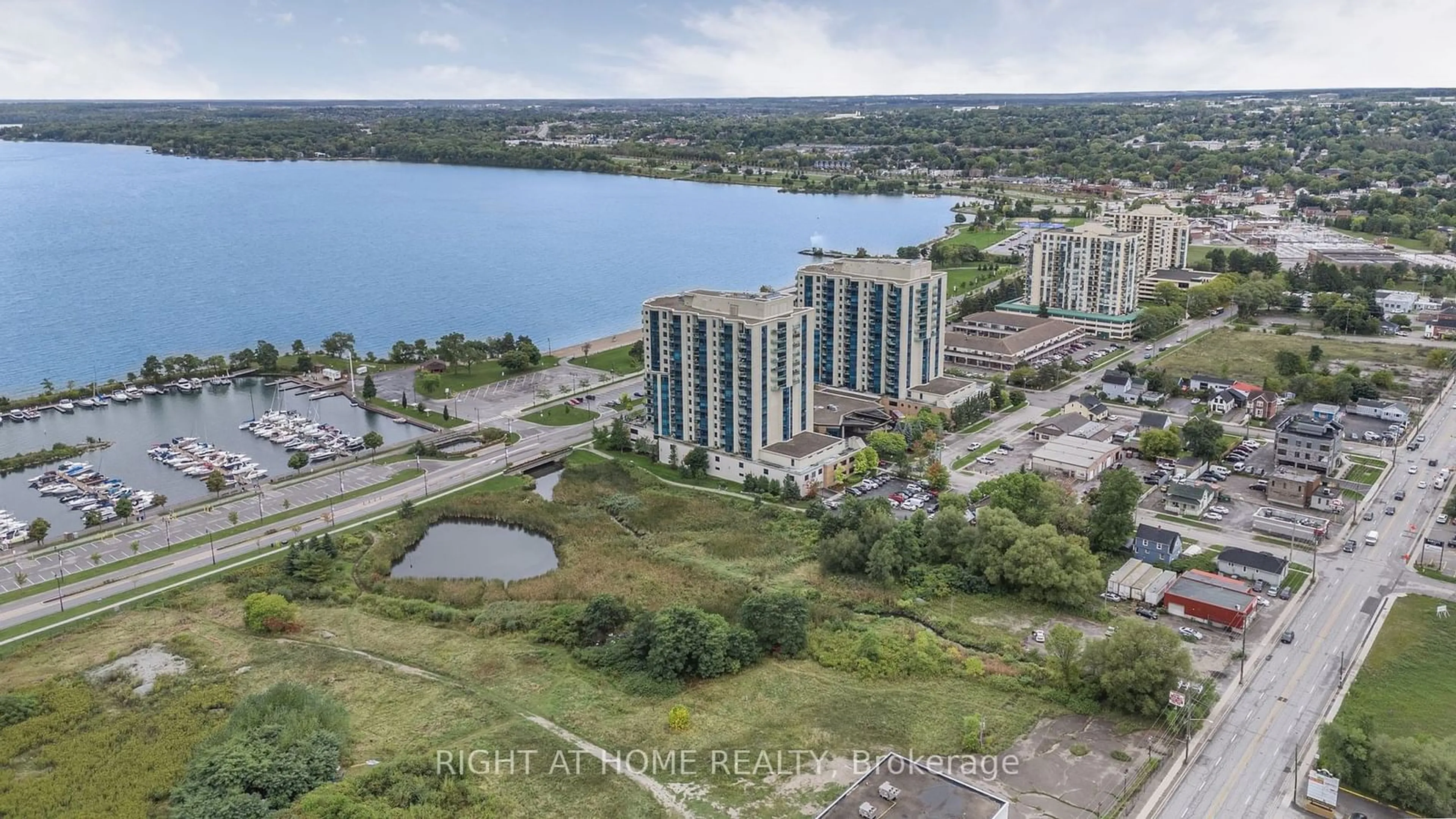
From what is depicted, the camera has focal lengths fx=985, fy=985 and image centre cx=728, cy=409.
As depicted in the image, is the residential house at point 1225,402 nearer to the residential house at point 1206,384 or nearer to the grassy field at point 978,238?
the residential house at point 1206,384

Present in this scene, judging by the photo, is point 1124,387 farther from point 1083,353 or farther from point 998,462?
point 998,462

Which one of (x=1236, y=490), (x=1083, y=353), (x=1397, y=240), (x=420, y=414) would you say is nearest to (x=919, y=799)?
(x=1236, y=490)

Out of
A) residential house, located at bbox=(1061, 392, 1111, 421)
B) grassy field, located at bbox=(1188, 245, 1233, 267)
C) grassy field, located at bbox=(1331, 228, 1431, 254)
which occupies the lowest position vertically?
residential house, located at bbox=(1061, 392, 1111, 421)

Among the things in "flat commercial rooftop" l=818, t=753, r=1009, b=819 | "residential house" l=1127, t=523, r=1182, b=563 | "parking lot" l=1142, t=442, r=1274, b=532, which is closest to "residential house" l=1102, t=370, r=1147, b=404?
"parking lot" l=1142, t=442, r=1274, b=532

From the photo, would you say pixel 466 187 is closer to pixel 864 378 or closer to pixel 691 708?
pixel 864 378

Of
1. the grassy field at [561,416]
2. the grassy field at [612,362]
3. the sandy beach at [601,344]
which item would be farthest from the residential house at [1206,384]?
the sandy beach at [601,344]

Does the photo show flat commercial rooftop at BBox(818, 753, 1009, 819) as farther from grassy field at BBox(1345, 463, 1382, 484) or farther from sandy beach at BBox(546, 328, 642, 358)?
sandy beach at BBox(546, 328, 642, 358)
